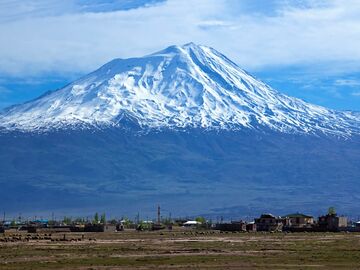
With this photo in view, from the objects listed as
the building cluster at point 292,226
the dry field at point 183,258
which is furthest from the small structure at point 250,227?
the dry field at point 183,258

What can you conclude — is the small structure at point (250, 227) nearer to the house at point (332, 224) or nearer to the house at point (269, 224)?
the house at point (269, 224)

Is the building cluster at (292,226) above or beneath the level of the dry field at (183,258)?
above

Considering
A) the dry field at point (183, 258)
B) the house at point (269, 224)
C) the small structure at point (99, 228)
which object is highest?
the house at point (269, 224)

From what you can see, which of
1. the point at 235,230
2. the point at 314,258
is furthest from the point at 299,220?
the point at 314,258

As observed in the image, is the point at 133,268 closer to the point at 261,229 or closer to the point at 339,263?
the point at 339,263

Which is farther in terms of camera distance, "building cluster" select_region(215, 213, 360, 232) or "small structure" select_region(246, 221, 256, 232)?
"small structure" select_region(246, 221, 256, 232)

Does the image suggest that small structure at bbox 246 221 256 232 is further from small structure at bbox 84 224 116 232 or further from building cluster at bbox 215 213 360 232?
small structure at bbox 84 224 116 232

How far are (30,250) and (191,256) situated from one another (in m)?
11.2

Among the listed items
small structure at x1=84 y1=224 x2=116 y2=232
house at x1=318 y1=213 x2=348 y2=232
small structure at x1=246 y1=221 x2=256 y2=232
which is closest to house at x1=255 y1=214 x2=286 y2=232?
small structure at x1=246 y1=221 x2=256 y2=232

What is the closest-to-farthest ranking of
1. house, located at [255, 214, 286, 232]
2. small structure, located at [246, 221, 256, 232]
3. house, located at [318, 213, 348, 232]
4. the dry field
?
the dry field, house, located at [318, 213, 348, 232], small structure, located at [246, 221, 256, 232], house, located at [255, 214, 286, 232]

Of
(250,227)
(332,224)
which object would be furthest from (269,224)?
(332,224)

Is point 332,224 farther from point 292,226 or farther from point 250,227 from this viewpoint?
point 250,227

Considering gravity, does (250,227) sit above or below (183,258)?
above

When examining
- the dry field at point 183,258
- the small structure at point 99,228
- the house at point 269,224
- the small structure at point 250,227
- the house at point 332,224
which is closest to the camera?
the dry field at point 183,258
